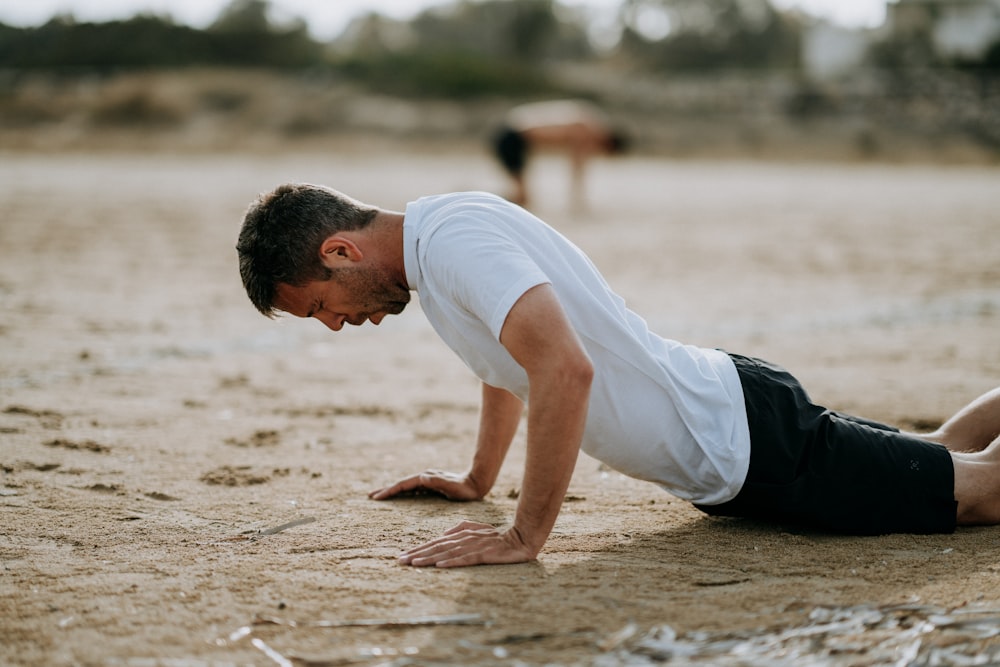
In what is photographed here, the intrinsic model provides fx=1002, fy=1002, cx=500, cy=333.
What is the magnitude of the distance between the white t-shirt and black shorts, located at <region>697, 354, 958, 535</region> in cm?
6

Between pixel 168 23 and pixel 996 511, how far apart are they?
4235cm

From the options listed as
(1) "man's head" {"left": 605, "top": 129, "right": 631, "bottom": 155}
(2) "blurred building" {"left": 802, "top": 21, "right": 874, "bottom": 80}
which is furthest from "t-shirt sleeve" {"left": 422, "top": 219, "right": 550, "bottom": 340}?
(2) "blurred building" {"left": 802, "top": 21, "right": 874, "bottom": 80}

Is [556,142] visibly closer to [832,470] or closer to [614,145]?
[614,145]

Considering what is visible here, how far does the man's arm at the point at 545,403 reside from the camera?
93.6 inches

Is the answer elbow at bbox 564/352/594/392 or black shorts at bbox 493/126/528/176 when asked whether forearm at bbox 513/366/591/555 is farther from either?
black shorts at bbox 493/126/528/176

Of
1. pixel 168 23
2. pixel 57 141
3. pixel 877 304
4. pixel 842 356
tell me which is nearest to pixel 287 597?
pixel 842 356

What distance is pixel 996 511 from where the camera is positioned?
2.92 meters

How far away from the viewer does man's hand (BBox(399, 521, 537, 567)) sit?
8.70 feet

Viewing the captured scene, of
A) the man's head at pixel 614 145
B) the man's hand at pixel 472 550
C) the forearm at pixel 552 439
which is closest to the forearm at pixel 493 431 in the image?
the man's hand at pixel 472 550

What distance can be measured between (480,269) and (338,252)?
1.41 feet

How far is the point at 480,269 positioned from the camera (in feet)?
7.87

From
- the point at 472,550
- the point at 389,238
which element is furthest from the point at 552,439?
the point at 389,238

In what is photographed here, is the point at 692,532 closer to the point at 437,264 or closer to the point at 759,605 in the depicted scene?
the point at 759,605

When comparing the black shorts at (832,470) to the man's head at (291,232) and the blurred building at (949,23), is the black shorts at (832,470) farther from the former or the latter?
the blurred building at (949,23)
